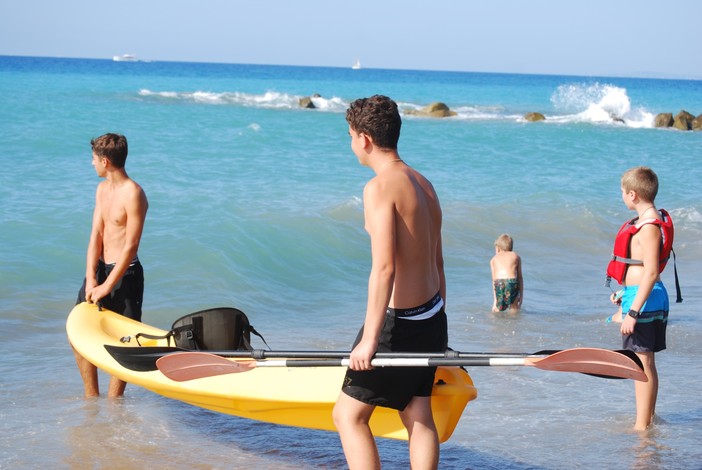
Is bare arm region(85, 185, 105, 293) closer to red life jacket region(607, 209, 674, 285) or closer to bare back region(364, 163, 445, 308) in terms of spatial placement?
bare back region(364, 163, 445, 308)

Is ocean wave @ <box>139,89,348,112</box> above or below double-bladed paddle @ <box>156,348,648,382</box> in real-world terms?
above

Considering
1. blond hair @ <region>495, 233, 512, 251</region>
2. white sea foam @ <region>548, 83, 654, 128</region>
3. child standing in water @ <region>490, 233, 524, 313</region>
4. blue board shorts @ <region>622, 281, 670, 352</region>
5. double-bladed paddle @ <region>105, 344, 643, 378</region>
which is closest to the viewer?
double-bladed paddle @ <region>105, 344, 643, 378</region>

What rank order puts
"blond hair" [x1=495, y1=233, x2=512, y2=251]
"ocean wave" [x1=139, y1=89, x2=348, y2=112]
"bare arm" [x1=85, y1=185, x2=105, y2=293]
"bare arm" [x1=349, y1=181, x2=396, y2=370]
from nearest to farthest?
"bare arm" [x1=349, y1=181, x2=396, y2=370] → "bare arm" [x1=85, y1=185, x2=105, y2=293] → "blond hair" [x1=495, y1=233, x2=512, y2=251] → "ocean wave" [x1=139, y1=89, x2=348, y2=112]

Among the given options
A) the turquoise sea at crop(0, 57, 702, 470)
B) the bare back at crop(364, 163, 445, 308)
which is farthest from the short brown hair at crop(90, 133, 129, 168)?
the bare back at crop(364, 163, 445, 308)

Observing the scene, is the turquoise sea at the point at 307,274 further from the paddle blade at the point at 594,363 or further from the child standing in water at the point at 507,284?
the paddle blade at the point at 594,363

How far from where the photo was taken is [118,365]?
5.23 metres

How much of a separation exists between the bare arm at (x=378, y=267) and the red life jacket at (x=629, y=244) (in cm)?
202

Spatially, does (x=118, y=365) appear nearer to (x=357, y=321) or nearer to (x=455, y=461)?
(x=455, y=461)

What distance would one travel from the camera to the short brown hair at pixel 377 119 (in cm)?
349

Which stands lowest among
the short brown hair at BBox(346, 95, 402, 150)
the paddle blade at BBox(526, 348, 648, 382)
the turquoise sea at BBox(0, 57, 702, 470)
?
the turquoise sea at BBox(0, 57, 702, 470)

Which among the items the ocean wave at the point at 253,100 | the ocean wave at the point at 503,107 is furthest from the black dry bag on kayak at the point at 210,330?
the ocean wave at the point at 253,100

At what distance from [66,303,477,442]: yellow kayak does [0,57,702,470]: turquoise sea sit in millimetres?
334

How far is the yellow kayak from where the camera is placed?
405cm

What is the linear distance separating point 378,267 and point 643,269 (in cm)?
219
